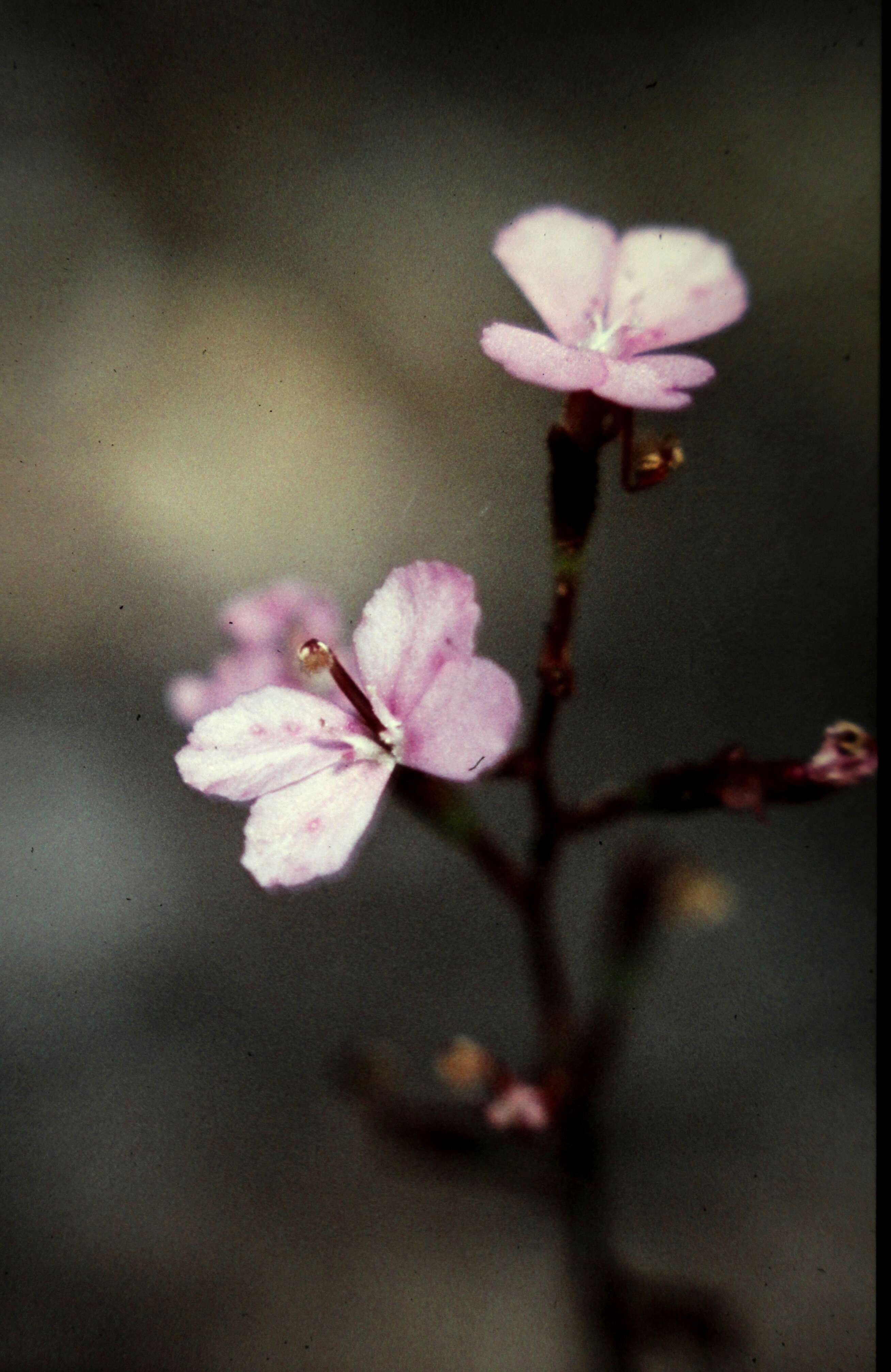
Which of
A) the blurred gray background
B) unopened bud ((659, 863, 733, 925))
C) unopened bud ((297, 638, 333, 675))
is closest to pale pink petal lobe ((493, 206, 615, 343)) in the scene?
the blurred gray background

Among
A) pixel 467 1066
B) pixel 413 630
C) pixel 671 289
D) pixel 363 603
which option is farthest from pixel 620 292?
pixel 467 1066

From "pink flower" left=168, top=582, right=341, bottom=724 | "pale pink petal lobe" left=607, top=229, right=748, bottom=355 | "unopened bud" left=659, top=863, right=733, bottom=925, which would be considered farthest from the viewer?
"unopened bud" left=659, top=863, right=733, bottom=925

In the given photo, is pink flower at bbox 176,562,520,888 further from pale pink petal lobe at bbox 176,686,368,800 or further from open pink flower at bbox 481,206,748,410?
open pink flower at bbox 481,206,748,410

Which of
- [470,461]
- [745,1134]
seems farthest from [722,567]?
[745,1134]

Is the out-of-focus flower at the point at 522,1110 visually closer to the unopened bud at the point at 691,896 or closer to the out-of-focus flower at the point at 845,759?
the unopened bud at the point at 691,896

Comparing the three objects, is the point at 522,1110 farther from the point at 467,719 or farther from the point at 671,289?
the point at 671,289

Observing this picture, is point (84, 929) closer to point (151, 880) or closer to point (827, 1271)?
point (151, 880)

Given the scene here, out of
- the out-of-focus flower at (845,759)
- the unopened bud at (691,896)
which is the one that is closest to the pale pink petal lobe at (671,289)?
the out-of-focus flower at (845,759)
